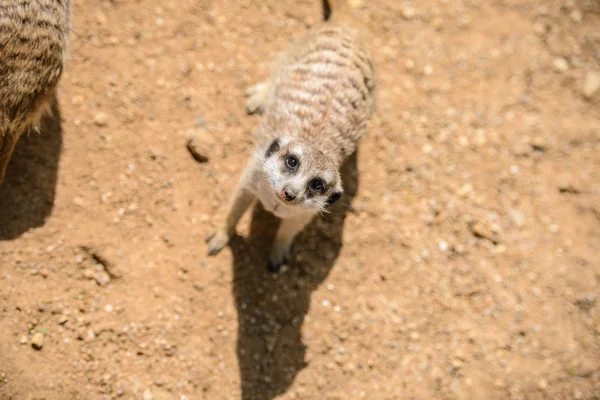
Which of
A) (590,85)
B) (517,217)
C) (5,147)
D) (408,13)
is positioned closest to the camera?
(5,147)

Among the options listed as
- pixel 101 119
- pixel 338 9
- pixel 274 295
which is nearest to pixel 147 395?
pixel 274 295

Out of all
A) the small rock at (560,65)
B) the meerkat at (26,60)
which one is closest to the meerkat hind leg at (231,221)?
the meerkat at (26,60)

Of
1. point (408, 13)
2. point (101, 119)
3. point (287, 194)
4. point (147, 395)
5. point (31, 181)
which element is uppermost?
point (408, 13)

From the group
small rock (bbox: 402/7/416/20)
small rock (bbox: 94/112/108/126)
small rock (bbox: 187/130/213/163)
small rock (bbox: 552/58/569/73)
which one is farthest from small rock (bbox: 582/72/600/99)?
small rock (bbox: 94/112/108/126)

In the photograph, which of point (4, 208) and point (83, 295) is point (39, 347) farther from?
point (4, 208)

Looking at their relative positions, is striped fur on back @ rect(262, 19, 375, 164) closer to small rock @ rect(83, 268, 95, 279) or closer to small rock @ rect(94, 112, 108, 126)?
small rock @ rect(94, 112, 108, 126)

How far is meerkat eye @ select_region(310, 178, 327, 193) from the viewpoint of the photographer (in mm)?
2307

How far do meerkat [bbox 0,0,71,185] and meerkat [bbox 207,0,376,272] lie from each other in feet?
3.38

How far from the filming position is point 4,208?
2510mm

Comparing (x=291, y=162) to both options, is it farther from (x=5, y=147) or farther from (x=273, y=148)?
(x=5, y=147)

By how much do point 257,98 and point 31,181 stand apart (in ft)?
4.39

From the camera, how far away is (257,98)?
3.07 metres

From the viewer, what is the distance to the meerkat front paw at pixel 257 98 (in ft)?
10.1

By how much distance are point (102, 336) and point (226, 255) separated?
2.47 feet
